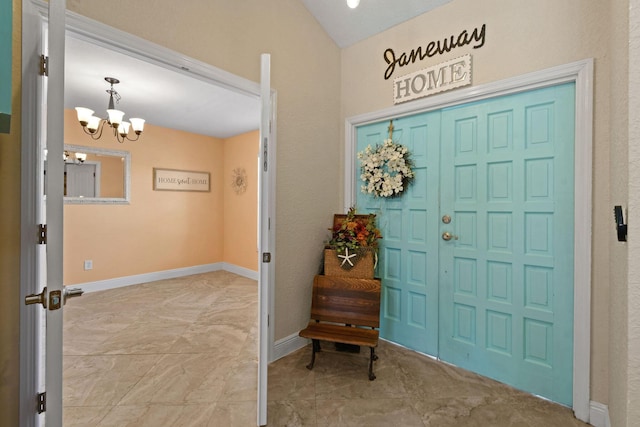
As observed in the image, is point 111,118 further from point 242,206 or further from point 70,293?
point 70,293

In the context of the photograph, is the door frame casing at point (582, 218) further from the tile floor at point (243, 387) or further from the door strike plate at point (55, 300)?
the door strike plate at point (55, 300)

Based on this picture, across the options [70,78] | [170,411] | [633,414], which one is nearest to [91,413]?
[170,411]

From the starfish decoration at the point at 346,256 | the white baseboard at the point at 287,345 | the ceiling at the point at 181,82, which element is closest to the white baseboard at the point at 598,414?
the starfish decoration at the point at 346,256

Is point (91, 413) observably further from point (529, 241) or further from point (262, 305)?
A: point (529, 241)

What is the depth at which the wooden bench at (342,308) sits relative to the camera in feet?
7.07

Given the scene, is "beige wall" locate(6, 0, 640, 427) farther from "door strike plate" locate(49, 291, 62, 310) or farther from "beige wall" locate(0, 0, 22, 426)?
"door strike plate" locate(49, 291, 62, 310)

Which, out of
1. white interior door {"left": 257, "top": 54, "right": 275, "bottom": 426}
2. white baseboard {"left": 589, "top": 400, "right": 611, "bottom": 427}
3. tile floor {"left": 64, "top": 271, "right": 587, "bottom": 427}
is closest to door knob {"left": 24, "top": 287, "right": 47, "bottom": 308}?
white interior door {"left": 257, "top": 54, "right": 275, "bottom": 426}

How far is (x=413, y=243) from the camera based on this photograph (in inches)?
96.7

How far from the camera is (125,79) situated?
9.80ft

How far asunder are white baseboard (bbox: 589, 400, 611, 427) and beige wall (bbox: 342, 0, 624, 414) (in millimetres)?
39

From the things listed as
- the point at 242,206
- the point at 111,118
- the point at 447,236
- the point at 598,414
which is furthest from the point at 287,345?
the point at 242,206

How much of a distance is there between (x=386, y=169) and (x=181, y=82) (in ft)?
7.93

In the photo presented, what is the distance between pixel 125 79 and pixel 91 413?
3.00 metres

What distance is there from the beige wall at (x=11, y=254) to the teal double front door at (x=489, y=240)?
233cm
